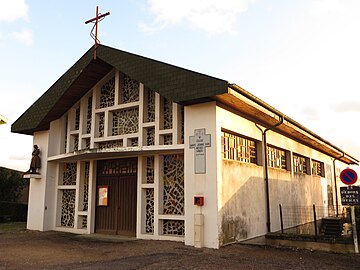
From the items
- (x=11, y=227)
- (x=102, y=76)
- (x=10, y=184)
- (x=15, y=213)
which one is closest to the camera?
(x=102, y=76)

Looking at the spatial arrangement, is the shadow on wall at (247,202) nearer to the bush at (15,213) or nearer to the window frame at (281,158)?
the window frame at (281,158)

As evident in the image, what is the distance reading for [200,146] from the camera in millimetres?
9797

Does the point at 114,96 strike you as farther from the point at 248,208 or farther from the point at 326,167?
the point at 326,167

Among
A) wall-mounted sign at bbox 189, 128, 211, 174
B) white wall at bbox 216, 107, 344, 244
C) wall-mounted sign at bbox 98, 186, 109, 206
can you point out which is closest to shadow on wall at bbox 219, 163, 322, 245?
white wall at bbox 216, 107, 344, 244

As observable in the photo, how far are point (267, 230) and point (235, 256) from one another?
13.7 feet

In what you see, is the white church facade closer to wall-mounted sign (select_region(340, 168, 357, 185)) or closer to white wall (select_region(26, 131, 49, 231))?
white wall (select_region(26, 131, 49, 231))

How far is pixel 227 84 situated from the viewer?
8.94 meters

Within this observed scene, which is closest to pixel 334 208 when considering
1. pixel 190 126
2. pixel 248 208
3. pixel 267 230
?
pixel 267 230

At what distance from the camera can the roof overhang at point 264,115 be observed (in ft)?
31.6

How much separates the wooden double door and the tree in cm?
1287

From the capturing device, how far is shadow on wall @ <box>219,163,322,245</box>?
32.0 ft

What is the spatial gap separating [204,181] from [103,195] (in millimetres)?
4823

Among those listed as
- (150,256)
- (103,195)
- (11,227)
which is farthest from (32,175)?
(150,256)

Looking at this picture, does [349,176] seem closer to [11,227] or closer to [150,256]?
[150,256]
